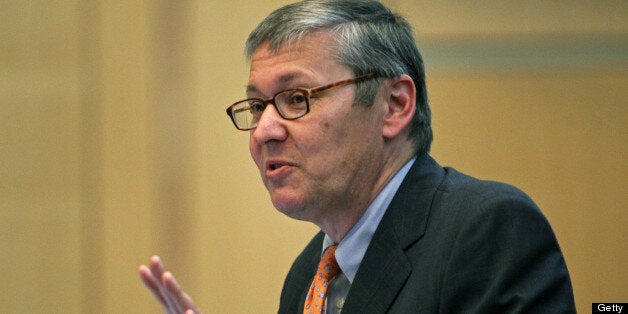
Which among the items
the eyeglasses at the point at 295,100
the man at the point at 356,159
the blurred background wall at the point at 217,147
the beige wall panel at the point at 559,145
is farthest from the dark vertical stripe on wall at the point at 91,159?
the eyeglasses at the point at 295,100

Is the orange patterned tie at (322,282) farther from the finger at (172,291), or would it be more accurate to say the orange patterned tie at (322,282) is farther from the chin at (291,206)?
the finger at (172,291)

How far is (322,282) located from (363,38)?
1.81 feet

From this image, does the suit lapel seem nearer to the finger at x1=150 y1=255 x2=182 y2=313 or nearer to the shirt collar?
the shirt collar

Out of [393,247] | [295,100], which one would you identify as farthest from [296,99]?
[393,247]

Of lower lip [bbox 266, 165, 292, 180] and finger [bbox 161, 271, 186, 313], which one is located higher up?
lower lip [bbox 266, 165, 292, 180]

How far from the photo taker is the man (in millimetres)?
1472

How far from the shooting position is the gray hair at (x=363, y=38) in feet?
5.51

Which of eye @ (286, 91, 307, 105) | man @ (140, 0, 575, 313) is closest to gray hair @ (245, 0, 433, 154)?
man @ (140, 0, 575, 313)

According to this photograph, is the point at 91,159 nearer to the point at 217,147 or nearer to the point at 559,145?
the point at 217,147

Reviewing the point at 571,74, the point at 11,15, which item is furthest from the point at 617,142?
the point at 11,15

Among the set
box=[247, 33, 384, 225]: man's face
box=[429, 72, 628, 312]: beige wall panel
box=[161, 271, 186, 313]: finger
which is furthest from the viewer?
box=[429, 72, 628, 312]: beige wall panel

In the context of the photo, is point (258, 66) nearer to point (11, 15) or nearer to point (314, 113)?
point (314, 113)

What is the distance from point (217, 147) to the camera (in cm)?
319

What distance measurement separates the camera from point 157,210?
316 cm
